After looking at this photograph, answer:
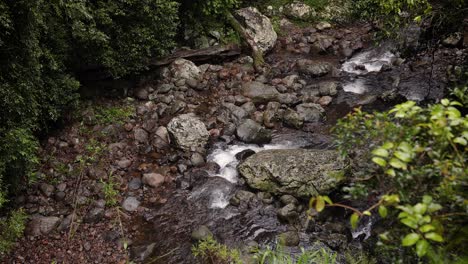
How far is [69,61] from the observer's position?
923cm

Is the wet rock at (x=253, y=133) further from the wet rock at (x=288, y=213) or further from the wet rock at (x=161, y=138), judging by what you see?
the wet rock at (x=288, y=213)

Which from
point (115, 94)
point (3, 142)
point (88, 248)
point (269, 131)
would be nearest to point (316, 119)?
point (269, 131)

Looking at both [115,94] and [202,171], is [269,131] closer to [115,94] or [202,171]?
[202,171]

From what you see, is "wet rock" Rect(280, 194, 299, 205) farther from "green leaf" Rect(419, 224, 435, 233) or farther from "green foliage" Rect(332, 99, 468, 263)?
"green leaf" Rect(419, 224, 435, 233)

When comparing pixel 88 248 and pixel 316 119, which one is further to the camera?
pixel 316 119

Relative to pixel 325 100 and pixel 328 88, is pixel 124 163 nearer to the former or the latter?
pixel 325 100

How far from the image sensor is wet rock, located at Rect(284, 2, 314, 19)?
1614 centimetres

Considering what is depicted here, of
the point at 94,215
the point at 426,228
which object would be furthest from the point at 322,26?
the point at 426,228

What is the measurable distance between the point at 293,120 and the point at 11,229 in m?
7.16

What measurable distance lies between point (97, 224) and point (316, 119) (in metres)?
6.46

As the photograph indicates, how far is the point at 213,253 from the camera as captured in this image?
6.60 m

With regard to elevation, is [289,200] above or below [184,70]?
below

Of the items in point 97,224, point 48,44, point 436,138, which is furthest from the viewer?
point 48,44

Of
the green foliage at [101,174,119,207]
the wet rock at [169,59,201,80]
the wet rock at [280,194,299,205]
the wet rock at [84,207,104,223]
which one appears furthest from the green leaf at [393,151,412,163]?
the wet rock at [169,59,201,80]
